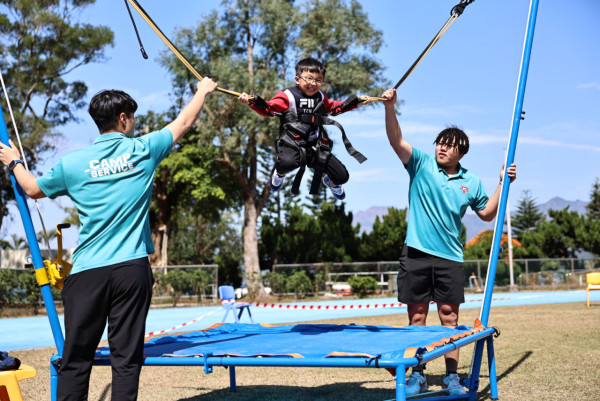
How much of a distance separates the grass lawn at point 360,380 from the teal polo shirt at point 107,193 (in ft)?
8.72

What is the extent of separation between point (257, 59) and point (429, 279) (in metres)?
26.4

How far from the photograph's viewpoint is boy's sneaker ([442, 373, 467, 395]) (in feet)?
16.8

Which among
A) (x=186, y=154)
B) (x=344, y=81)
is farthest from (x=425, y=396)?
(x=186, y=154)

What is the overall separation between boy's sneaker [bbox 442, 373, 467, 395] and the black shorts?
0.64 meters

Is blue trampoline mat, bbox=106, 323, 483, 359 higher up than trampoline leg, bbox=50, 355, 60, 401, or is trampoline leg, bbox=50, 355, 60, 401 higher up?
blue trampoline mat, bbox=106, 323, 483, 359

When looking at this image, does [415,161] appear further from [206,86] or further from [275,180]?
[206,86]

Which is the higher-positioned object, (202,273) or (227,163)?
(227,163)

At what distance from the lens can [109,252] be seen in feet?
11.9

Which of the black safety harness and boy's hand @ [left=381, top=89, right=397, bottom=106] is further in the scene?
the black safety harness

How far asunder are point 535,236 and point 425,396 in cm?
3794

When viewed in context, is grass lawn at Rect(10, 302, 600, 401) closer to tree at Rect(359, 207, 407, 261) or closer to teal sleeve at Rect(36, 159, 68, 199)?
teal sleeve at Rect(36, 159, 68, 199)

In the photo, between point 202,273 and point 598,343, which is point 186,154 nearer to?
point 202,273

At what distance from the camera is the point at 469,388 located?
523 cm

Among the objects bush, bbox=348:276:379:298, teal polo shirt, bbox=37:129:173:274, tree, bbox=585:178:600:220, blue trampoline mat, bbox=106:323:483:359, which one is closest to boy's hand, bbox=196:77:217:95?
teal polo shirt, bbox=37:129:173:274
